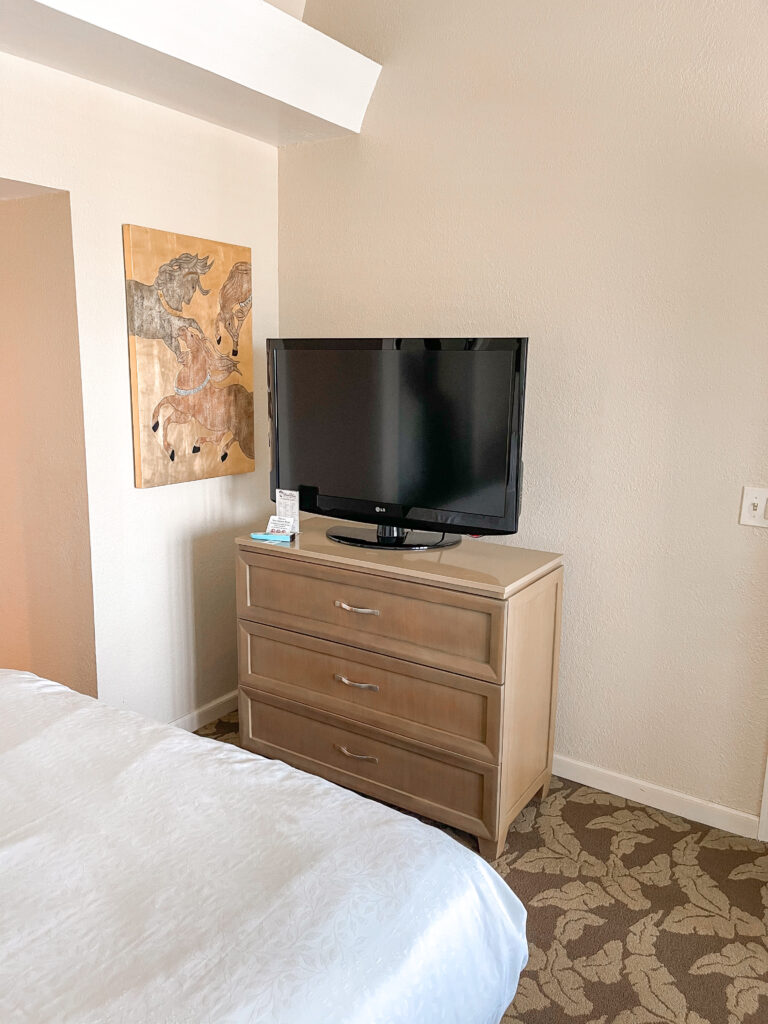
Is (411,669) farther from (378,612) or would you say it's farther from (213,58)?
(213,58)

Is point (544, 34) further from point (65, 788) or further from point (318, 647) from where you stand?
point (65, 788)

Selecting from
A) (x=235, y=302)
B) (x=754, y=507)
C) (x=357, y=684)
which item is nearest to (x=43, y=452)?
(x=235, y=302)

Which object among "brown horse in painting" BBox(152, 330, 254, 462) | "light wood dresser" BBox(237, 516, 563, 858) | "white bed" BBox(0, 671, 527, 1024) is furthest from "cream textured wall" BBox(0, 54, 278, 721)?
"white bed" BBox(0, 671, 527, 1024)

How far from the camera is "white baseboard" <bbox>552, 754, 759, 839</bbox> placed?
2.54 m

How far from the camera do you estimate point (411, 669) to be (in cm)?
246

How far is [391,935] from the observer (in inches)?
46.5

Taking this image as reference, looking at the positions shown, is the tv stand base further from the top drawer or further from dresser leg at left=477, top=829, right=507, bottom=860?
dresser leg at left=477, top=829, right=507, bottom=860

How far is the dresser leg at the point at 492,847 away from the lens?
238 cm

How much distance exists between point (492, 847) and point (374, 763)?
45cm

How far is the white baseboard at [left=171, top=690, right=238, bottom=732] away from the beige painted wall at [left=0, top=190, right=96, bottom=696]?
0.45 metres

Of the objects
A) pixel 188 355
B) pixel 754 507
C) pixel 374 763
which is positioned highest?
pixel 188 355

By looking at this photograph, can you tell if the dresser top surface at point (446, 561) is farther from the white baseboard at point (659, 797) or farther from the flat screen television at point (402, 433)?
the white baseboard at point (659, 797)

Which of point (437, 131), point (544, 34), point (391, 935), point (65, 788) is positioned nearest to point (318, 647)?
point (65, 788)

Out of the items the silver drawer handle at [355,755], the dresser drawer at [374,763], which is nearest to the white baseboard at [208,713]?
the dresser drawer at [374,763]
